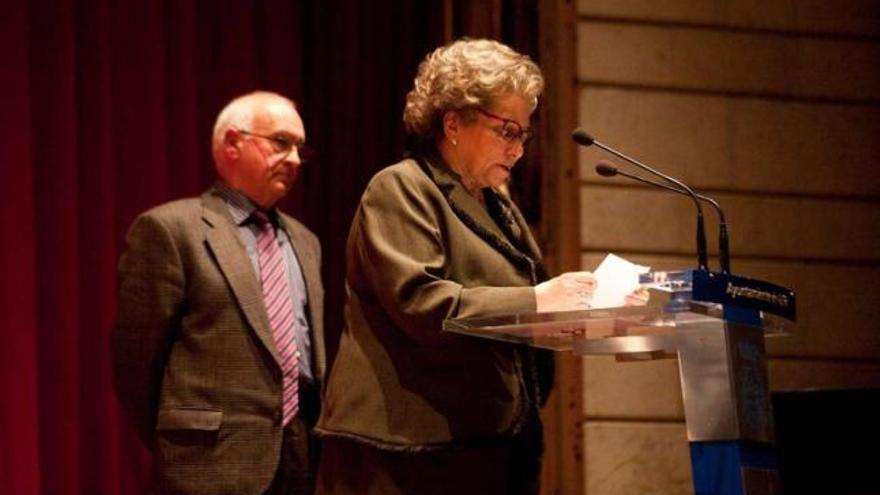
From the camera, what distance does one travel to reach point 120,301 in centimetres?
338

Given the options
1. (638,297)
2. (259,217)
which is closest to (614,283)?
(638,297)

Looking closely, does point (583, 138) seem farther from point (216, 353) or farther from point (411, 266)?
point (216, 353)

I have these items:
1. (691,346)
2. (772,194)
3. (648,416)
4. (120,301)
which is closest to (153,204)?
(120,301)

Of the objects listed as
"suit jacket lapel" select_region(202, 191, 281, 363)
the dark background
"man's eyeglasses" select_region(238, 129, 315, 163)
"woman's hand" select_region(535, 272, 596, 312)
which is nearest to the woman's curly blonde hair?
"woman's hand" select_region(535, 272, 596, 312)

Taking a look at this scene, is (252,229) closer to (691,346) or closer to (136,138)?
(136,138)

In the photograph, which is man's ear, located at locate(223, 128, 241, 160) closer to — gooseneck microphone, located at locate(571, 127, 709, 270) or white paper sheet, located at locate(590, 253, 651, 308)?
gooseneck microphone, located at locate(571, 127, 709, 270)

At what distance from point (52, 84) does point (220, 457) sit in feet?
5.05

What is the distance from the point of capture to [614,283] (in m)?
2.23

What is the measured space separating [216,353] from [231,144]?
70 centimetres

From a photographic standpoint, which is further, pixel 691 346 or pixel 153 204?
pixel 153 204

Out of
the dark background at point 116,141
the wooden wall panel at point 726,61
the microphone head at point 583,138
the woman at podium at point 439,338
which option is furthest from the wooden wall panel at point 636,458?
the microphone head at point 583,138

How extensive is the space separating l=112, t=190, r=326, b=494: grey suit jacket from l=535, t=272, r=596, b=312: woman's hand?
47.0 inches

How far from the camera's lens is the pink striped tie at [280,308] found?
3379mm

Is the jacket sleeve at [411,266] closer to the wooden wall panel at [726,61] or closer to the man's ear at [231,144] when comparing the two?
the man's ear at [231,144]
